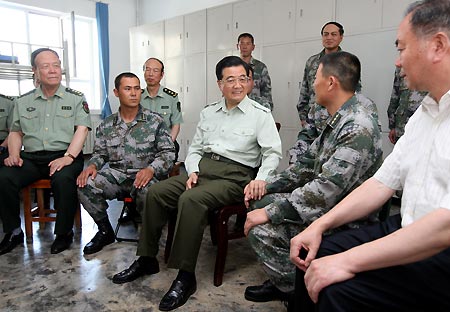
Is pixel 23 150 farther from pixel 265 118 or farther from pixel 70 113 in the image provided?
pixel 265 118

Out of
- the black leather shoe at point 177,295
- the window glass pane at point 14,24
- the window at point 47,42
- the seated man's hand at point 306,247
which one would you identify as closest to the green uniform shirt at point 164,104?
the window at point 47,42

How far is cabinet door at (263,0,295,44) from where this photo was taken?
393 centimetres

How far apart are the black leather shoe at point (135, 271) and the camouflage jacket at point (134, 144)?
0.63 meters

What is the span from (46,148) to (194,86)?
2.93 meters

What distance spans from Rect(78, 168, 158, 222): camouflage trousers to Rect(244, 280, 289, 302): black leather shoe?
0.92 meters

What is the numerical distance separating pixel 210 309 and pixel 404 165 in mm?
1075

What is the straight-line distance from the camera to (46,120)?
2.52 m

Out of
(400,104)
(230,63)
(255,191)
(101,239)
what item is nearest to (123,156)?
(101,239)

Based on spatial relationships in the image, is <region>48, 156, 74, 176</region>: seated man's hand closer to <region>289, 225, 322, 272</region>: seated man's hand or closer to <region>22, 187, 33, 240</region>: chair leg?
<region>22, 187, 33, 240</region>: chair leg

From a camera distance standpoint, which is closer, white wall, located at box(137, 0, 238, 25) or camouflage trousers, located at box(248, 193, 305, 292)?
camouflage trousers, located at box(248, 193, 305, 292)

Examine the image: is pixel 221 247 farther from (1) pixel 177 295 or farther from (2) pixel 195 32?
(2) pixel 195 32

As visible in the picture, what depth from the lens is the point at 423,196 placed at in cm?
94

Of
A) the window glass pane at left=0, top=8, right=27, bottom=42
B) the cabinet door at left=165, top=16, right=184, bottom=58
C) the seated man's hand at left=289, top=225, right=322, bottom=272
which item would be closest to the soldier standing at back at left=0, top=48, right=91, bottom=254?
the seated man's hand at left=289, top=225, right=322, bottom=272

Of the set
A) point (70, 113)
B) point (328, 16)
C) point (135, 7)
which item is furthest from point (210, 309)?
point (135, 7)
